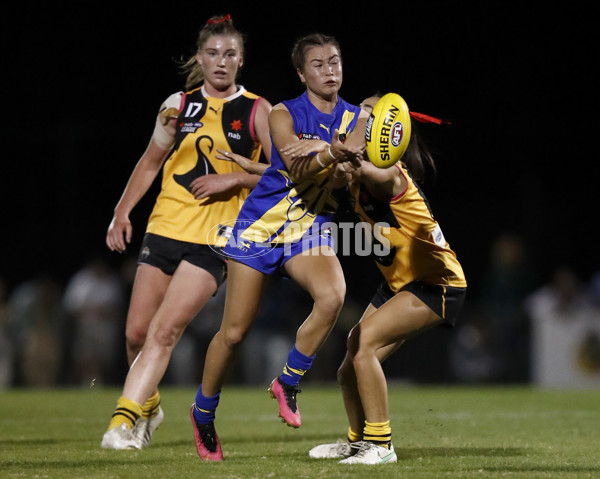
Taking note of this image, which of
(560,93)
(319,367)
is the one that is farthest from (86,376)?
(560,93)

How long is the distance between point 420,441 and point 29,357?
8.13 meters

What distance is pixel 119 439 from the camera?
19.2 ft

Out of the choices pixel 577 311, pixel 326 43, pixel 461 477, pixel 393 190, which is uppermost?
pixel 326 43

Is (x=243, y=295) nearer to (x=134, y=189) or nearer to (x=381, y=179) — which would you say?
(x=381, y=179)

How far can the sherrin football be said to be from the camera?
4902 mm

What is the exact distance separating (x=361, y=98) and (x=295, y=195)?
40.6ft

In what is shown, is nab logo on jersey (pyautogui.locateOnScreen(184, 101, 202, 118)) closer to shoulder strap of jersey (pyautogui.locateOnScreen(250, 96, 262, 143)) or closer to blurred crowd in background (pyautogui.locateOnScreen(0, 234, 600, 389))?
shoulder strap of jersey (pyautogui.locateOnScreen(250, 96, 262, 143))

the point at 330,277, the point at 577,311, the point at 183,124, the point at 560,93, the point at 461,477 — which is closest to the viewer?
the point at 461,477

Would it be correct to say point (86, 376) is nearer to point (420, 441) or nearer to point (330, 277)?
point (420, 441)

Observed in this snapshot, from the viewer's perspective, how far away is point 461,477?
466cm

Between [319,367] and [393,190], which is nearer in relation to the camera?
[393,190]

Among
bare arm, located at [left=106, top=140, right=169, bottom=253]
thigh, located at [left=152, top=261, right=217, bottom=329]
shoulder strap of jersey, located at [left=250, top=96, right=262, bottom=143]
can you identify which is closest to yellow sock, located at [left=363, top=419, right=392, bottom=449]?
thigh, located at [left=152, top=261, right=217, bottom=329]

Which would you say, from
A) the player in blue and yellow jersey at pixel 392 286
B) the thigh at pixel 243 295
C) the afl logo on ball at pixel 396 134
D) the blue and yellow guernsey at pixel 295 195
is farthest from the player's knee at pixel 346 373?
the afl logo on ball at pixel 396 134

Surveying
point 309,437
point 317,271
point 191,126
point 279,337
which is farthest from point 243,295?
point 279,337
